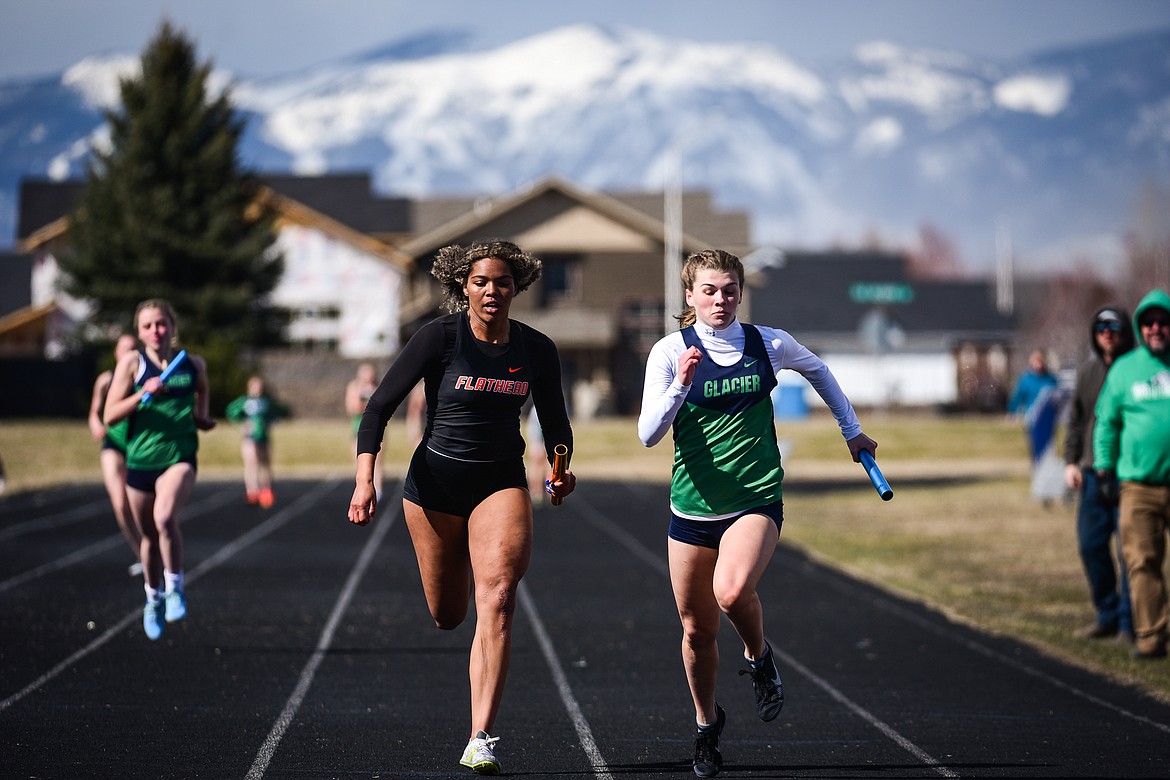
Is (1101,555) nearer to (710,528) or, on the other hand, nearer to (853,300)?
(710,528)

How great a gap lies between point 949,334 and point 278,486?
1770 inches

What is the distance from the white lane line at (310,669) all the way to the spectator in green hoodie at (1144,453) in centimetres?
549

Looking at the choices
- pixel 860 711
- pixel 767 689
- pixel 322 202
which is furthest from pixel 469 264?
pixel 322 202

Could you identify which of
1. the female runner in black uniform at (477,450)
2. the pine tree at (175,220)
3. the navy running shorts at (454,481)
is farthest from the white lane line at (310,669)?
the pine tree at (175,220)

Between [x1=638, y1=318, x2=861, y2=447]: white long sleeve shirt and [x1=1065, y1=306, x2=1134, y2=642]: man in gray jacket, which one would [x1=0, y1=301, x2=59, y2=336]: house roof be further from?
[x1=638, y1=318, x2=861, y2=447]: white long sleeve shirt

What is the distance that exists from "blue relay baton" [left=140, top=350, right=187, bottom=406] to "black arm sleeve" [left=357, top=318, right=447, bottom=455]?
386cm

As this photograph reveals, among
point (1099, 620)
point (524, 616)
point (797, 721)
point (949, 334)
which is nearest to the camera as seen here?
point (797, 721)

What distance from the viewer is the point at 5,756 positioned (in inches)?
294

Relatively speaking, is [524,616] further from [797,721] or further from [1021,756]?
[1021,756]

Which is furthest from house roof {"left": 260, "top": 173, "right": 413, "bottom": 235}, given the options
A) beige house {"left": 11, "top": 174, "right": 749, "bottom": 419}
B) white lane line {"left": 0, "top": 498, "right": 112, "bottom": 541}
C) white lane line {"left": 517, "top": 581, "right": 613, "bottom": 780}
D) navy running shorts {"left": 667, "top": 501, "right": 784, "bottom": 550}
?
navy running shorts {"left": 667, "top": 501, "right": 784, "bottom": 550}

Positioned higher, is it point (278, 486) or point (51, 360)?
point (51, 360)

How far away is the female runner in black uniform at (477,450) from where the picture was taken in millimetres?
7000

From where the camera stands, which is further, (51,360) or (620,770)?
(51,360)

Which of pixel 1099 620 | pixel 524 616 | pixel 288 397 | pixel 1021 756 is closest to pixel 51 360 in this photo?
pixel 288 397
